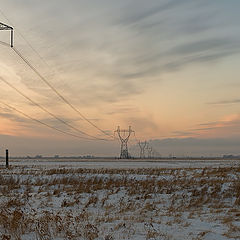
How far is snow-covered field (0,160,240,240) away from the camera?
10086 mm

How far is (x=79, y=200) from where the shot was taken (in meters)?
17.1

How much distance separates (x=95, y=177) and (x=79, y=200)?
347 inches

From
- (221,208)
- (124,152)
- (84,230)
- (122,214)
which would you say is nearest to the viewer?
(84,230)

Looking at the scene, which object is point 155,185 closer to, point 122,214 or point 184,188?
point 184,188

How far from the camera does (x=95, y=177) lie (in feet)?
85.0

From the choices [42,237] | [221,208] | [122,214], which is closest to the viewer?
[42,237]

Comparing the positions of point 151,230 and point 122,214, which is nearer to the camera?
point 151,230

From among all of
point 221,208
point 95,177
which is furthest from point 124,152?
point 221,208

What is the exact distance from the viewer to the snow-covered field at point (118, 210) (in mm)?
10086

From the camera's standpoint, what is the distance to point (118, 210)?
1465cm

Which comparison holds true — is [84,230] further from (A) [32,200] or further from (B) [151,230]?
(A) [32,200]

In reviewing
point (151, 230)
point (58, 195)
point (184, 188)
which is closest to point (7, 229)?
point (151, 230)

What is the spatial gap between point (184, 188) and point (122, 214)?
798 centimetres

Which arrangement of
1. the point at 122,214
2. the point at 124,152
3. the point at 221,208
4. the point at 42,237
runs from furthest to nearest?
the point at 124,152
the point at 221,208
the point at 122,214
the point at 42,237
